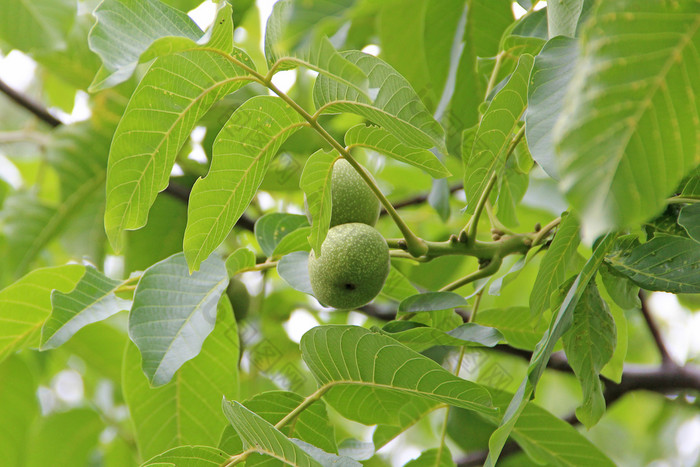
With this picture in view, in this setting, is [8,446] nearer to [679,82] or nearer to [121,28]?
[121,28]

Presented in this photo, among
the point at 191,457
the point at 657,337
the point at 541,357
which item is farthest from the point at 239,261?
the point at 657,337

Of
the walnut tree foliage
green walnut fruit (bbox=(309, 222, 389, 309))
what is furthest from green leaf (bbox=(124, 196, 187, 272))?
green walnut fruit (bbox=(309, 222, 389, 309))

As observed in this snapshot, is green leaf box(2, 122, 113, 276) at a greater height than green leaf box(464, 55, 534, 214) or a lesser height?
lesser

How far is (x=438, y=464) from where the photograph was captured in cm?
115

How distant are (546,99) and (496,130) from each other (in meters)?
0.15

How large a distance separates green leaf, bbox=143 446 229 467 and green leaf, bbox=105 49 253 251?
0.32 metres

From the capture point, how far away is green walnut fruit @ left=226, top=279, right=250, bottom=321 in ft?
5.14

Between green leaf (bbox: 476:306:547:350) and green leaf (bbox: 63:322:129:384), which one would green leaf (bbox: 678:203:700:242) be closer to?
green leaf (bbox: 476:306:547:350)

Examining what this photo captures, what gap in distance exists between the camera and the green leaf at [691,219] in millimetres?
802

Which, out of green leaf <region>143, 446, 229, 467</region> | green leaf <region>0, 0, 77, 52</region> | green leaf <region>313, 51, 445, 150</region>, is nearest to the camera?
green leaf <region>313, 51, 445, 150</region>


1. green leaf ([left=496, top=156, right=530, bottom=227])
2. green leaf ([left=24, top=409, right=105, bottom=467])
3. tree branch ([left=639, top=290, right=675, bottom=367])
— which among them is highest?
green leaf ([left=496, top=156, right=530, bottom=227])

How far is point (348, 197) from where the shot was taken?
1124 millimetres

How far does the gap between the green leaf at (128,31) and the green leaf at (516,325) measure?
0.69 metres

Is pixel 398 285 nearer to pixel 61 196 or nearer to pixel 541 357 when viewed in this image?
pixel 541 357
